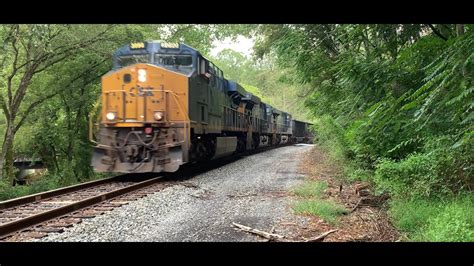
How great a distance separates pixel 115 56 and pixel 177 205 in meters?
5.88

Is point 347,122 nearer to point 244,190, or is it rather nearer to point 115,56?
point 244,190

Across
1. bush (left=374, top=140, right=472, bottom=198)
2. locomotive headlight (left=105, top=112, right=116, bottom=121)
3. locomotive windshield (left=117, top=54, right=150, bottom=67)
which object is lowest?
bush (left=374, top=140, right=472, bottom=198)

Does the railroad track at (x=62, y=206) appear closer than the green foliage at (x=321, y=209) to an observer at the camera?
Yes

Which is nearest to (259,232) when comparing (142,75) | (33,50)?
(142,75)

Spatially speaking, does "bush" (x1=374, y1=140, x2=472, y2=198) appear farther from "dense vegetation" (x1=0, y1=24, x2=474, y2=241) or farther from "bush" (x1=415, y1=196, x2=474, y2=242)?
"bush" (x1=415, y1=196, x2=474, y2=242)

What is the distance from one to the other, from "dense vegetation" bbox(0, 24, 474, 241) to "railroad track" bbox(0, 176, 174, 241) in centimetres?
411

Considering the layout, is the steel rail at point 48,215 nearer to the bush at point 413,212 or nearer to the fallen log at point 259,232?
the fallen log at point 259,232

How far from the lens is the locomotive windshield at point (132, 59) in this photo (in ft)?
38.0

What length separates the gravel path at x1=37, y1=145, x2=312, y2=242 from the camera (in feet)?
17.8

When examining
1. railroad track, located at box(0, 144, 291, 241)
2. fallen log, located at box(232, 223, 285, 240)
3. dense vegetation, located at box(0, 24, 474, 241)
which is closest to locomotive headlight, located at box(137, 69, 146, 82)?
dense vegetation, located at box(0, 24, 474, 241)

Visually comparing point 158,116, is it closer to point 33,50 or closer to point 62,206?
point 62,206

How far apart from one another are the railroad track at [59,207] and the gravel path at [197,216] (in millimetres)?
287

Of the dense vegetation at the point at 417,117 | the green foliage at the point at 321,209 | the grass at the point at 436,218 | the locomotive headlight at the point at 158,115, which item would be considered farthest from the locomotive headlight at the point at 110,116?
the grass at the point at 436,218
